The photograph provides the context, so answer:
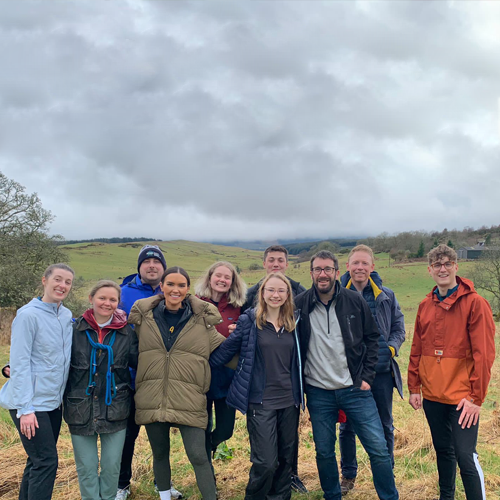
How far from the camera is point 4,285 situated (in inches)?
902

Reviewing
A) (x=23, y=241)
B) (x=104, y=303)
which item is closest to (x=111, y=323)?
(x=104, y=303)

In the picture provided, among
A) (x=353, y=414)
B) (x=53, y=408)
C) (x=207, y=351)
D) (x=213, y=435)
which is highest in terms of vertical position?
(x=207, y=351)

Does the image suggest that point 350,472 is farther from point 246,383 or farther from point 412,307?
point 412,307

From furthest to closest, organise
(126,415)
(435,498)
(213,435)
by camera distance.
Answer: (213,435) < (435,498) < (126,415)

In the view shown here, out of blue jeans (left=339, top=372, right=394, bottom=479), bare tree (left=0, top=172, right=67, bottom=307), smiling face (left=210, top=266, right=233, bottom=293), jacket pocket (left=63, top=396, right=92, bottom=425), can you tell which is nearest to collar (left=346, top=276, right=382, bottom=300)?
blue jeans (left=339, top=372, right=394, bottom=479)

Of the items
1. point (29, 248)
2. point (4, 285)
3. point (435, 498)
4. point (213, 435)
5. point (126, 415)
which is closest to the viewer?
point (126, 415)

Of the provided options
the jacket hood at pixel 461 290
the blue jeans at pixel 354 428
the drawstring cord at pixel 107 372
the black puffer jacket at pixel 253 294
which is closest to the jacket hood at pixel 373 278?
the black puffer jacket at pixel 253 294

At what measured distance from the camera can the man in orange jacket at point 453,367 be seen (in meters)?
3.58

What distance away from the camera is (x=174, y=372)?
12.6ft

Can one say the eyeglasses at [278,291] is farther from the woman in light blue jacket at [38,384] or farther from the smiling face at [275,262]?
the woman in light blue jacket at [38,384]

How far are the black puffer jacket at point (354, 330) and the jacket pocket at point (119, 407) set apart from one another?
1.99 metres

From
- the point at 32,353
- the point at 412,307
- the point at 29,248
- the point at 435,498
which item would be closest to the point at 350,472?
the point at 435,498

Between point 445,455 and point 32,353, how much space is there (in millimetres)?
4502

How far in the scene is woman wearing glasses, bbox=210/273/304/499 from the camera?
3.87m
